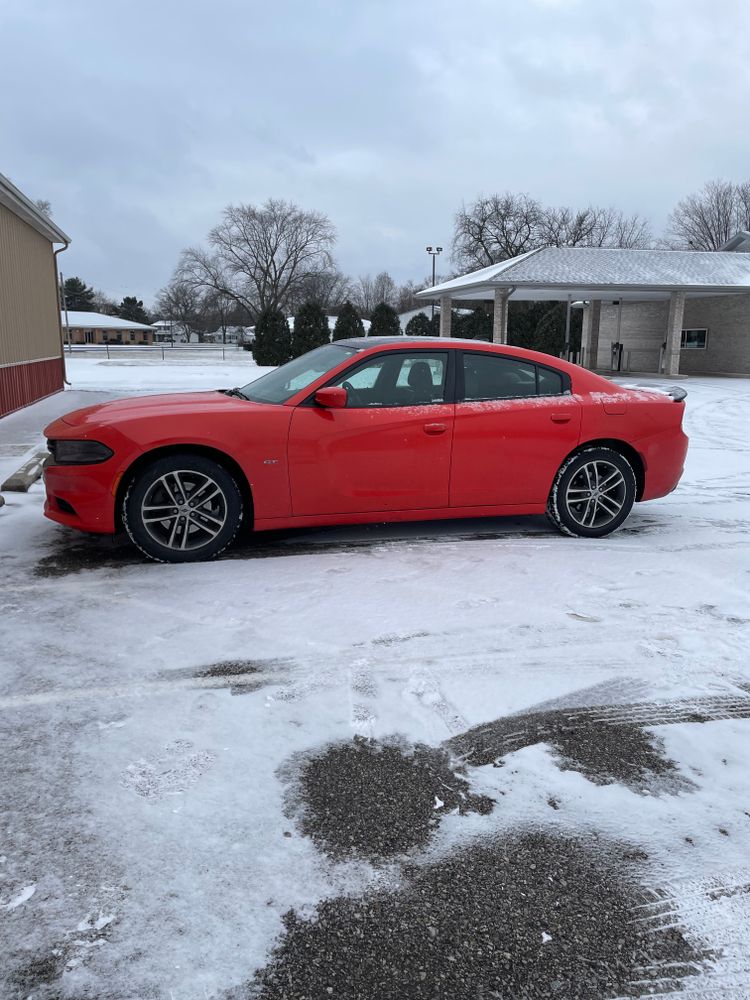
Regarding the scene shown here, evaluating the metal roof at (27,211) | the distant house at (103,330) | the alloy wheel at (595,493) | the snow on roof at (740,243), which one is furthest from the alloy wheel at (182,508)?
the distant house at (103,330)

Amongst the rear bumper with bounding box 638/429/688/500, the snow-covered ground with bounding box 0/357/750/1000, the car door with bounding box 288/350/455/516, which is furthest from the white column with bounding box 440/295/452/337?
the snow-covered ground with bounding box 0/357/750/1000

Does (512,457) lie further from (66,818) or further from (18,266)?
(18,266)

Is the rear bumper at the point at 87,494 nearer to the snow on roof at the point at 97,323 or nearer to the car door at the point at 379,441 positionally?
the car door at the point at 379,441

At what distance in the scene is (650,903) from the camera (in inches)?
86.4

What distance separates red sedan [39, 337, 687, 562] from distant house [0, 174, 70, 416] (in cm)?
933

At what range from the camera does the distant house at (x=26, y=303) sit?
1368cm

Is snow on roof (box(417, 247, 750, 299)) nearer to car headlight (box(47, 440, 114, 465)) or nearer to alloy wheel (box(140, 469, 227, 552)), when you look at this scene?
alloy wheel (box(140, 469, 227, 552))

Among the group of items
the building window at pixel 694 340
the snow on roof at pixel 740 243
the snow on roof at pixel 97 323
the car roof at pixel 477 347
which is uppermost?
the snow on roof at pixel 740 243

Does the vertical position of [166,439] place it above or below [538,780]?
above

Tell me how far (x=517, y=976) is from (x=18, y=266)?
16.1m

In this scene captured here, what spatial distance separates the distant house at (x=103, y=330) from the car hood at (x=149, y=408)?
87086 mm

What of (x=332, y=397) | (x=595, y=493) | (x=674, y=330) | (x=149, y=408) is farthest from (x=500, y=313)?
(x=149, y=408)

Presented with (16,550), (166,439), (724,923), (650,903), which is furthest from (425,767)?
(16,550)

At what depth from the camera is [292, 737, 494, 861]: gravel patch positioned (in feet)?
8.00
